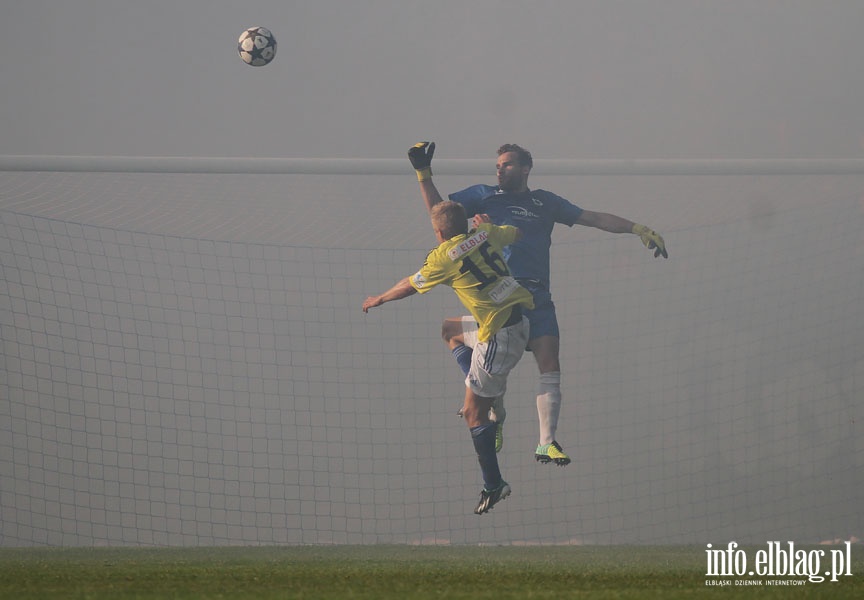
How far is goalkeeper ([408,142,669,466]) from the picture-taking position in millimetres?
5871

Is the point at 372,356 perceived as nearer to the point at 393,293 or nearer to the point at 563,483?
the point at 563,483

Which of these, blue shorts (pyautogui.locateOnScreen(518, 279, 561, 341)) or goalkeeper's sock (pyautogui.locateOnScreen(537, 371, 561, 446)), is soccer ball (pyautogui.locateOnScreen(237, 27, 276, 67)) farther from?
goalkeeper's sock (pyautogui.locateOnScreen(537, 371, 561, 446))

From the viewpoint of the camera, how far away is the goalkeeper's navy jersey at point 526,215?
240 inches

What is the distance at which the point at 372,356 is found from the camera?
9180mm

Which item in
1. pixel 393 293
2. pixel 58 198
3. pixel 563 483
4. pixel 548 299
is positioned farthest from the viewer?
pixel 563 483

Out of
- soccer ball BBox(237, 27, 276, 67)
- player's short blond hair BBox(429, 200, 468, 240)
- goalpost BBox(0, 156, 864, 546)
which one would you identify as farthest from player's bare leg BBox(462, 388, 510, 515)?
soccer ball BBox(237, 27, 276, 67)

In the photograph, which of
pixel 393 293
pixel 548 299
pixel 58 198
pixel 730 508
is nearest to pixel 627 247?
pixel 730 508

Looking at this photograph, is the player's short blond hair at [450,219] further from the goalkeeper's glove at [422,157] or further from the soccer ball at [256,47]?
the soccer ball at [256,47]

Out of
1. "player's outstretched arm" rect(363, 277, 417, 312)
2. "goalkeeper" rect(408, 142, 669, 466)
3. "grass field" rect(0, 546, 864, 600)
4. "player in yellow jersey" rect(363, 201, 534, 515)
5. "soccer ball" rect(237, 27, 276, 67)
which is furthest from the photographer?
"soccer ball" rect(237, 27, 276, 67)

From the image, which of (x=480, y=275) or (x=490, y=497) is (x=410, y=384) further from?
(x=480, y=275)

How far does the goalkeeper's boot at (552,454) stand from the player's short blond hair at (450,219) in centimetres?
135

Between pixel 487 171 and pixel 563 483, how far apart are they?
329cm

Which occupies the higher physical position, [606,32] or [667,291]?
[606,32]

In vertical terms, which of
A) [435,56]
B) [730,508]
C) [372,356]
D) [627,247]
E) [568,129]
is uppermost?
[435,56]
